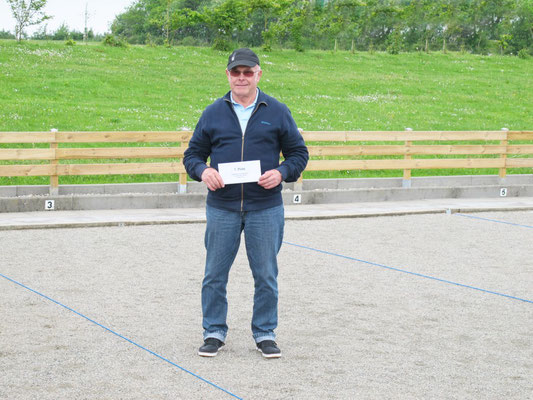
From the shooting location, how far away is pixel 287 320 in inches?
256

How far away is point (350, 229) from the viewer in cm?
1145

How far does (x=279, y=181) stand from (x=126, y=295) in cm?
250

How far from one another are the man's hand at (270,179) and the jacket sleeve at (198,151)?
38 cm

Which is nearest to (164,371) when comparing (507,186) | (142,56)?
(507,186)

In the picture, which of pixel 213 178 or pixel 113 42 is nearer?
A: pixel 213 178

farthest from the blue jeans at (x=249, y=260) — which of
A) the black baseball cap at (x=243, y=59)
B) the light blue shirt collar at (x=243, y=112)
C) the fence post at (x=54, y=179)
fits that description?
the fence post at (x=54, y=179)

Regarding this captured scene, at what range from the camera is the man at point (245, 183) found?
17.5 feet

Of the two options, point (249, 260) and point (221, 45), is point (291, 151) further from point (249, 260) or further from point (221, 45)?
point (221, 45)

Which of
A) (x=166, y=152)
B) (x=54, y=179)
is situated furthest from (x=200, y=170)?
(x=166, y=152)

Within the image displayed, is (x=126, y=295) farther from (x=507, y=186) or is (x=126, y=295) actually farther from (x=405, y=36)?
(x=405, y=36)

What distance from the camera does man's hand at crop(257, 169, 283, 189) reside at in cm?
525

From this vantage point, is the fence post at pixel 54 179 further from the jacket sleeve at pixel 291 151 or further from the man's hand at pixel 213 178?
the man's hand at pixel 213 178

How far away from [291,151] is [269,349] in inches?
49.6

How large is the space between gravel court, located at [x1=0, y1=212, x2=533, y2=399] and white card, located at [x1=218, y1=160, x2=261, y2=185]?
1126mm
